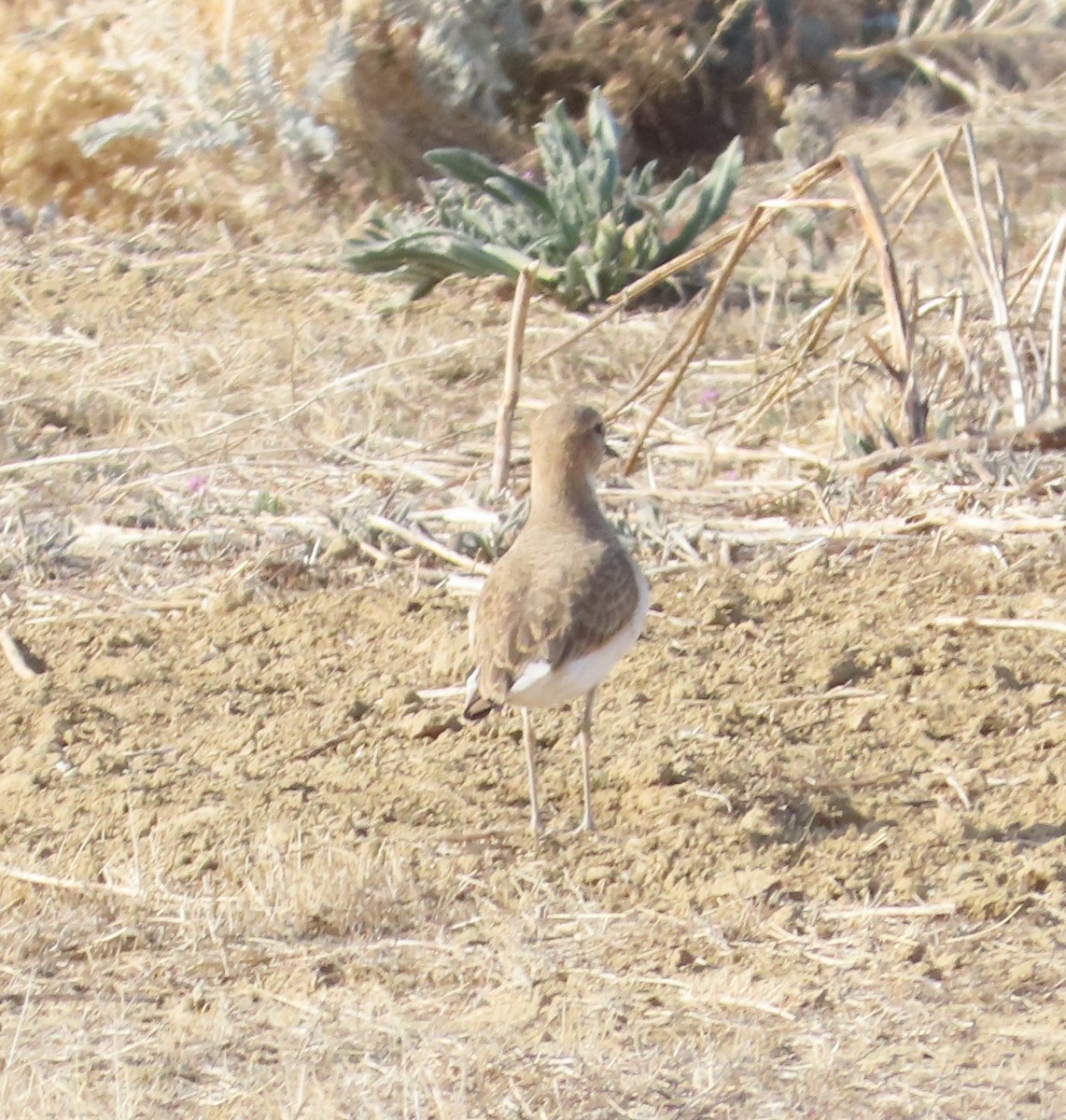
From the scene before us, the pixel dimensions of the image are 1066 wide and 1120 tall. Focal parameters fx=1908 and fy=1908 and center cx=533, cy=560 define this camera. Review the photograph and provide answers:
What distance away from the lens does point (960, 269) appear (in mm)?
8070

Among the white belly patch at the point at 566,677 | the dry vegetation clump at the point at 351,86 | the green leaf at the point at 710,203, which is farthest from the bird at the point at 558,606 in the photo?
the dry vegetation clump at the point at 351,86

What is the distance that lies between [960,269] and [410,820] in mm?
4604

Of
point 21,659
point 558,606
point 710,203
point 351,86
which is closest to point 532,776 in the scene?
point 558,606

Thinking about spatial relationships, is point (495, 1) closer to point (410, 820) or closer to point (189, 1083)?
point (410, 820)

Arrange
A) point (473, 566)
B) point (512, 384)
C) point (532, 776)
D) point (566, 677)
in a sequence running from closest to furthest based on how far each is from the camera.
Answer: point (566, 677) → point (532, 776) → point (512, 384) → point (473, 566)

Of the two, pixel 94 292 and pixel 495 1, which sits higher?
pixel 495 1

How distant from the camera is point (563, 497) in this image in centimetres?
459

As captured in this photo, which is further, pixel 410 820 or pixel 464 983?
pixel 410 820

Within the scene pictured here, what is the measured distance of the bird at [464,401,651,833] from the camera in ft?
13.3

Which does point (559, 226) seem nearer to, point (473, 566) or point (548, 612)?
point (473, 566)

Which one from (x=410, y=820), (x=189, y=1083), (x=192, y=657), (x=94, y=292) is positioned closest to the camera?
(x=189, y=1083)

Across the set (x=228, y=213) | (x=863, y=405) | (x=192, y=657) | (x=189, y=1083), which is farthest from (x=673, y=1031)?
(x=228, y=213)

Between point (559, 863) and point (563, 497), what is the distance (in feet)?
3.01

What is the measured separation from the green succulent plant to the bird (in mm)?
3172
